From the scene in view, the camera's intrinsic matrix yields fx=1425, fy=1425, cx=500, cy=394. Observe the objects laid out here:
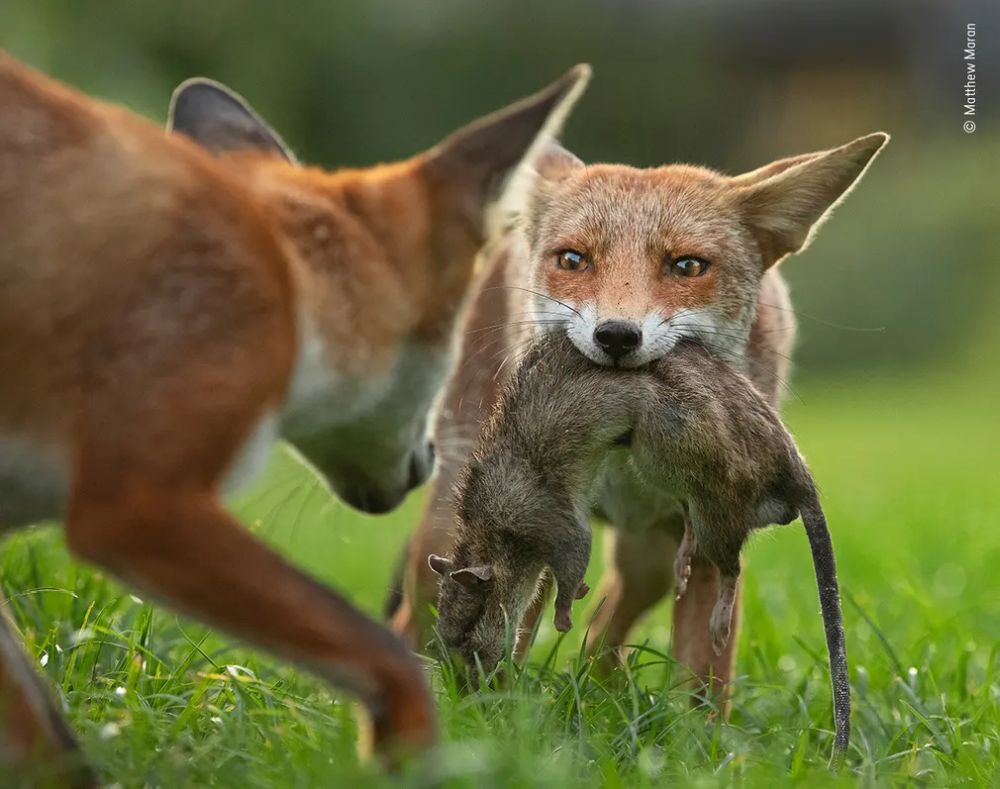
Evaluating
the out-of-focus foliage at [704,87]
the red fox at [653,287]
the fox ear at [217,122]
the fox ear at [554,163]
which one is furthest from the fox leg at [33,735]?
the out-of-focus foliage at [704,87]

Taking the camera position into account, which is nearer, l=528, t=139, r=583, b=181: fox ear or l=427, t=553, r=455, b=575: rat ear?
l=427, t=553, r=455, b=575: rat ear

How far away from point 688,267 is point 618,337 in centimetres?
70

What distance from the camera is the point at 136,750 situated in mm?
3781

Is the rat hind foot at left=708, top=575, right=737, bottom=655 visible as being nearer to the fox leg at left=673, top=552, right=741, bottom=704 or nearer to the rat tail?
the rat tail

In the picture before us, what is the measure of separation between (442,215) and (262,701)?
164 cm

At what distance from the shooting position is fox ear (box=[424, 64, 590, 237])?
14.2 feet

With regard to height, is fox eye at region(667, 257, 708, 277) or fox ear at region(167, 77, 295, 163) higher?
fox ear at region(167, 77, 295, 163)

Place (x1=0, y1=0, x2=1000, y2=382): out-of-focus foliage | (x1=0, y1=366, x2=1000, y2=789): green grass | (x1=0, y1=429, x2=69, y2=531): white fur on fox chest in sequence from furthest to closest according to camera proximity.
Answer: (x1=0, y1=0, x2=1000, y2=382): out-of-focus foliage, (x1=0, y1=366, x2=1000, y2=789): green grass, (x1=0, y1=429, x2=69, y2=531): white fur on fox chest

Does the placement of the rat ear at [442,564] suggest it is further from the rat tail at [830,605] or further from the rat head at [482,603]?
the rat tail at [830,605]

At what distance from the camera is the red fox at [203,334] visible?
3.22m

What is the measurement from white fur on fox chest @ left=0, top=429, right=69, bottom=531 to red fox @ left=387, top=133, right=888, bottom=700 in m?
1.82

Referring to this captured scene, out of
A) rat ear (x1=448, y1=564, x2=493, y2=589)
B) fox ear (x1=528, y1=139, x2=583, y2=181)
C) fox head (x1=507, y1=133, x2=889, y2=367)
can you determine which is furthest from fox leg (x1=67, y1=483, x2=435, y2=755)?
fox ear (x1=528, y1=139, x2=583, y2=181)

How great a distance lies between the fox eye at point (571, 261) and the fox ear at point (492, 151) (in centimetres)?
113

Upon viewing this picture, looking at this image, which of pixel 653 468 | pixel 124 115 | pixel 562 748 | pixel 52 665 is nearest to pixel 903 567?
pixel 653 468
